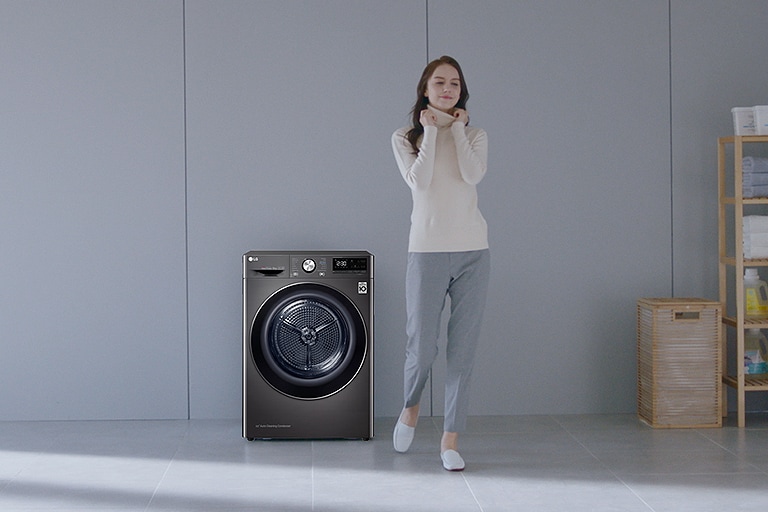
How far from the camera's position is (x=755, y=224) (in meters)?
4.45

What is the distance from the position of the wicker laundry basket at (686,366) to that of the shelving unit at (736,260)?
125 mm

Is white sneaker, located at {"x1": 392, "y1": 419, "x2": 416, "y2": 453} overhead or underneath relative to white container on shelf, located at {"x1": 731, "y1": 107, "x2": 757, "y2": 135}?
underneath

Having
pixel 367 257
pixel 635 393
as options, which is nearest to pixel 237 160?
pixel 367 257

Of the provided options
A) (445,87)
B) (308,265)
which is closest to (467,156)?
(445,87)

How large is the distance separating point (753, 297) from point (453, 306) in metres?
1.67

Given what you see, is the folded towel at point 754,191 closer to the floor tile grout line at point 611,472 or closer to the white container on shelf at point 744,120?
the white container on shelf at point 744,120

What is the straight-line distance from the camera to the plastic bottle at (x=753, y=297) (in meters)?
4.55

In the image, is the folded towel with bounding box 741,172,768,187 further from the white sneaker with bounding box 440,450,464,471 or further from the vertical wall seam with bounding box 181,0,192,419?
the vertical wall seam with bounding box 181,0,192,419

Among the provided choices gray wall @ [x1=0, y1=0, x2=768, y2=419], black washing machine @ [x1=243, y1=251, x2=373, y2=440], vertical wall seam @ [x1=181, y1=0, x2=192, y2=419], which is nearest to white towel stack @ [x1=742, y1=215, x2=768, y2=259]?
gray wall @ [x1=0, y1=0, x2=768, y2=419]

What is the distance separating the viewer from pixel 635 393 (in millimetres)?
4738

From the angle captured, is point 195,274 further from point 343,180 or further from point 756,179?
point 756,179

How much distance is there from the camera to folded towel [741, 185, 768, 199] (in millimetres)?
4453

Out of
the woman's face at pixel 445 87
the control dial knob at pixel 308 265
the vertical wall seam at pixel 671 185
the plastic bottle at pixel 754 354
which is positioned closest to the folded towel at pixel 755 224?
the vertical wall seam at pixel 671 185

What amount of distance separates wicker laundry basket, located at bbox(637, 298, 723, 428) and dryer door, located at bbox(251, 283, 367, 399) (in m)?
1.29
